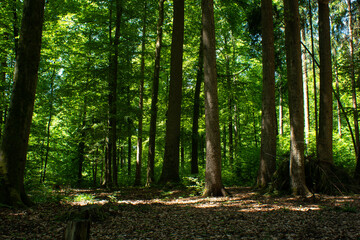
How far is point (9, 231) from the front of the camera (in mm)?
4391

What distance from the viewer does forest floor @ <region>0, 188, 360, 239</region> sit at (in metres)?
4.46

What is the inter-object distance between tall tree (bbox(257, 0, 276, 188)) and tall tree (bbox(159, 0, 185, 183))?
3824 mm

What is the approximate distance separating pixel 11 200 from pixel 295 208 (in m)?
6.78

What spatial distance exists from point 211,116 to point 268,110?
2.69 meters

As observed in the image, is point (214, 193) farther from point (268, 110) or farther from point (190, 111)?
point (190, 111)

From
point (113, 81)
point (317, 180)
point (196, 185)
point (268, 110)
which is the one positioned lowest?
point (196, 185)

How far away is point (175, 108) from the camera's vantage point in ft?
39.2

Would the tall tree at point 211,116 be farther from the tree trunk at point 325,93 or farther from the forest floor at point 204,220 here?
the tree trunk at point 325,93

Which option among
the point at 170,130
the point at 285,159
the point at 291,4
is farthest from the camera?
the point at 170,130

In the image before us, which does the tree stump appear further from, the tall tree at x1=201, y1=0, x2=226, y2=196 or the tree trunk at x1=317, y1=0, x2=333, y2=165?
the tree trunk at x1=317, y1=0, x2=333, y2=165

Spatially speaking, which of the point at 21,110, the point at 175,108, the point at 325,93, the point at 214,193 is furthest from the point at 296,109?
the point at 21,110

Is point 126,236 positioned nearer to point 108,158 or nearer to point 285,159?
point 285,159

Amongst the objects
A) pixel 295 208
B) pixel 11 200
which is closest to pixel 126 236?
pixel 11 200

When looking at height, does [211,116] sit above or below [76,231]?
above
